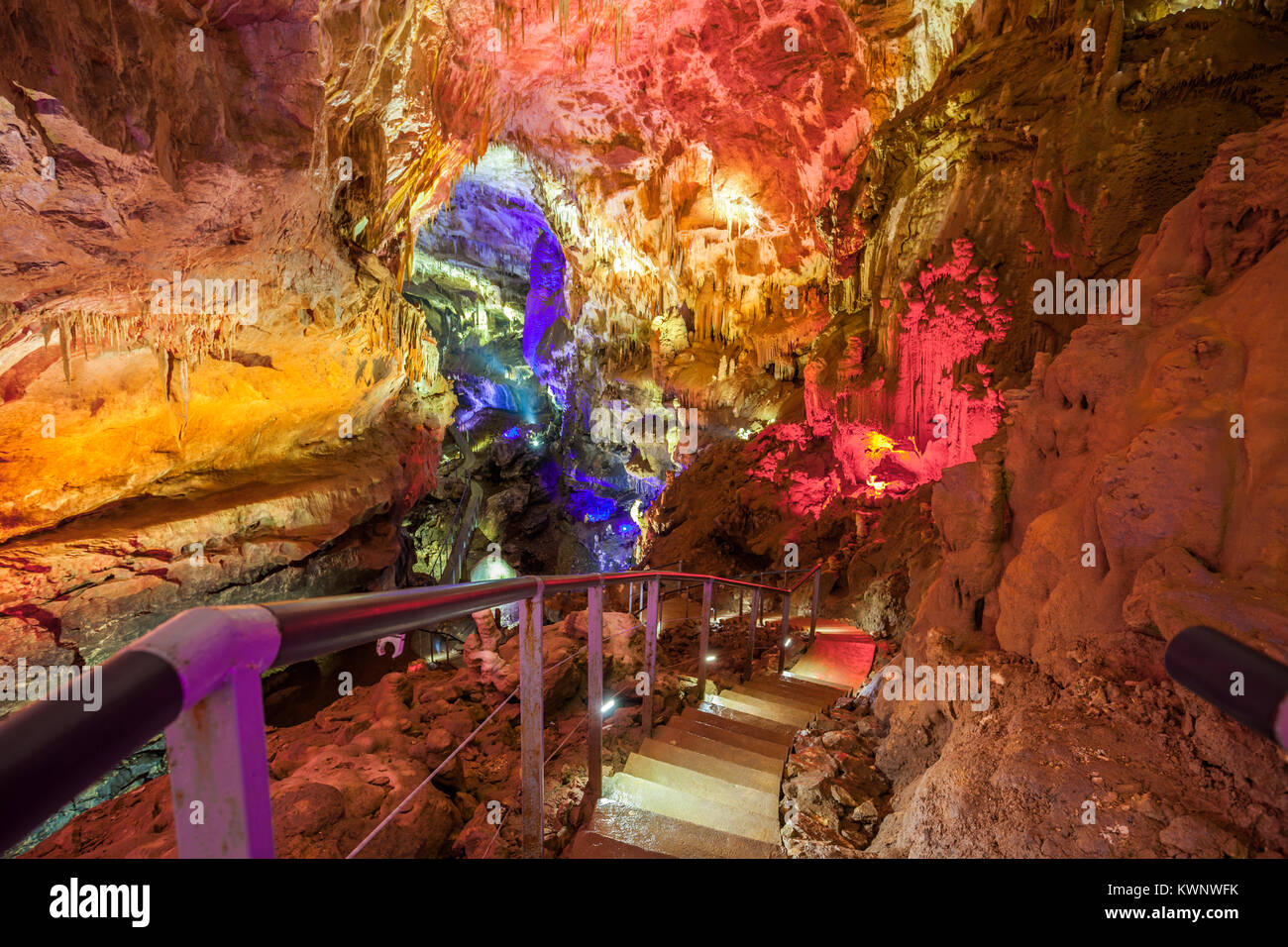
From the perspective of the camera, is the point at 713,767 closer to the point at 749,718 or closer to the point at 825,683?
the point at 749,718

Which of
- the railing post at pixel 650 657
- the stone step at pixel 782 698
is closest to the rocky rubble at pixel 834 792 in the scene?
the railing post at pixel 650 657

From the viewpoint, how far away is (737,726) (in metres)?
4.23

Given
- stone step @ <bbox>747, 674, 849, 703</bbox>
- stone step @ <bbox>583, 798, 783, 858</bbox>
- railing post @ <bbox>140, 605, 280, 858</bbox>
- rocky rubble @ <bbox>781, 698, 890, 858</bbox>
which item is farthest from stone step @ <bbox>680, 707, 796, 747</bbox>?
railing post @ <bbox>140, 605, 280, 858</bbox>

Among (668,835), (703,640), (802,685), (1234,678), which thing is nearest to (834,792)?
(668,835)

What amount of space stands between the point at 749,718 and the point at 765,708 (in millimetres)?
542

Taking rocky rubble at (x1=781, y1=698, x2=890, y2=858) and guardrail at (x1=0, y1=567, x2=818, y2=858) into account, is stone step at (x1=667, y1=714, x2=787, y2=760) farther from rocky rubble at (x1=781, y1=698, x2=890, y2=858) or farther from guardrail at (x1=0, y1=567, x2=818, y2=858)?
guardrail at (x1=0, y1=567, x2=818, y2=858)

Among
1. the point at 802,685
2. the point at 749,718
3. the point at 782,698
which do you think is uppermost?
the point at 749,718

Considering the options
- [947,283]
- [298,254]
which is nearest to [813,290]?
[947,283]

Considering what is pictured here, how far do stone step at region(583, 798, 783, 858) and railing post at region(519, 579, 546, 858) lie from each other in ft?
1.52

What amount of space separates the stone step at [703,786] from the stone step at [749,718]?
1134 mm

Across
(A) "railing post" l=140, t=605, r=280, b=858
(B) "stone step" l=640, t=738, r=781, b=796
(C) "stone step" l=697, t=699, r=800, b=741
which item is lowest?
(C) "stone step" l=697, t=699, r=800, b=741

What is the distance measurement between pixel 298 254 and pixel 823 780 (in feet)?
25.8

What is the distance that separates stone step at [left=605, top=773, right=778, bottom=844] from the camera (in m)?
2.80

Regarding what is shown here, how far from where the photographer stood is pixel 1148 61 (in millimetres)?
9539
